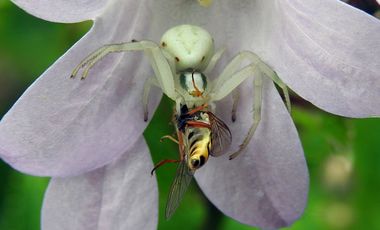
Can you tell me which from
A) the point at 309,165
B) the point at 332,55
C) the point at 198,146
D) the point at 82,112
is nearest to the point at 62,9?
the point at 82,112

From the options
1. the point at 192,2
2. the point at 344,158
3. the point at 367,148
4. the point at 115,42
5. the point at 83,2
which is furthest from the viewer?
the point at 344,158

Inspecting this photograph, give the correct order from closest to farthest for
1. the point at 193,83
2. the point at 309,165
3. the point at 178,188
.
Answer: the point at 178,188, the point at 193,83, the point at 309,165

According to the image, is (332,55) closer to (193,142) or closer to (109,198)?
(193,142)

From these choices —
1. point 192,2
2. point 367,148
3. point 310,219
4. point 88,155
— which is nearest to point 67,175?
point 88,155

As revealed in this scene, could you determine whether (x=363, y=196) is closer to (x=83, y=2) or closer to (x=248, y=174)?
(x=248, y=174)

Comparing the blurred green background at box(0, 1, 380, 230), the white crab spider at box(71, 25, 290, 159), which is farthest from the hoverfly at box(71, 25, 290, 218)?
the blurred green background at box(0, 1, 380, 230)

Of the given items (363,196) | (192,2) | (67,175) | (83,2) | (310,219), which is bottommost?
(310,219)

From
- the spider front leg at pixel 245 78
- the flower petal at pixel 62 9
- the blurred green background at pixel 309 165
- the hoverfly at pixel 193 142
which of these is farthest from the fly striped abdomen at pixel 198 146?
the blurred green background at pixel 309 165

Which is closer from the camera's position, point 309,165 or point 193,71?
point 193,71
